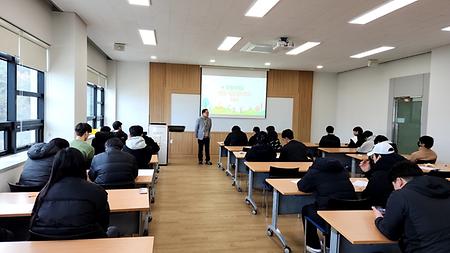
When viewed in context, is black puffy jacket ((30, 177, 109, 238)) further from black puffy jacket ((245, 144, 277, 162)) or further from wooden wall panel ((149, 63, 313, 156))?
wooden wall panel ((149, 63, 313, 156))

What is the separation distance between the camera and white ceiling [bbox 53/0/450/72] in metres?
4.66

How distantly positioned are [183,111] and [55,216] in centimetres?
871

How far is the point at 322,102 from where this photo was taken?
465 inches

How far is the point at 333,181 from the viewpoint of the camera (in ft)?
10.6

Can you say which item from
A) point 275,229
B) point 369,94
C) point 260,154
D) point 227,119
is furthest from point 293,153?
point 369,94

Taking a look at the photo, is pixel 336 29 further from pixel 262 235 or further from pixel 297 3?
pixel 262 235

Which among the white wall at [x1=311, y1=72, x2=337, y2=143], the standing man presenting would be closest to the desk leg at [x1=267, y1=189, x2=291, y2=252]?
the standing man presenting

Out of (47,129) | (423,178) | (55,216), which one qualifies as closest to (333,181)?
(423,178)

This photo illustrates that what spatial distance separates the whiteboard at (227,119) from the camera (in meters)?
10.6

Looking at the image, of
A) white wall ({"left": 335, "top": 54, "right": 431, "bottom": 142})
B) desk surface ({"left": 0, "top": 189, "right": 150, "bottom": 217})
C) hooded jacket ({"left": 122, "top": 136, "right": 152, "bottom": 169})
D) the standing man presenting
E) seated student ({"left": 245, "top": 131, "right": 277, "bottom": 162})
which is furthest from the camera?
the standing man presenting

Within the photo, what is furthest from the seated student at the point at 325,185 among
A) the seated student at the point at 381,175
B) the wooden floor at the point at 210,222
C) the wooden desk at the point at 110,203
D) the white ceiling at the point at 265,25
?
the white ceiling at the point at 265,25

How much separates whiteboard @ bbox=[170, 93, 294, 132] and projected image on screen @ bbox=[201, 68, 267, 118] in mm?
203

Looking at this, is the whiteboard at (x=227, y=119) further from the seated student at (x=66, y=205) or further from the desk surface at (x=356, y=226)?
the seated student at (x=66, y=205)

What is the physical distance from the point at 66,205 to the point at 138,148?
10.1 feet
